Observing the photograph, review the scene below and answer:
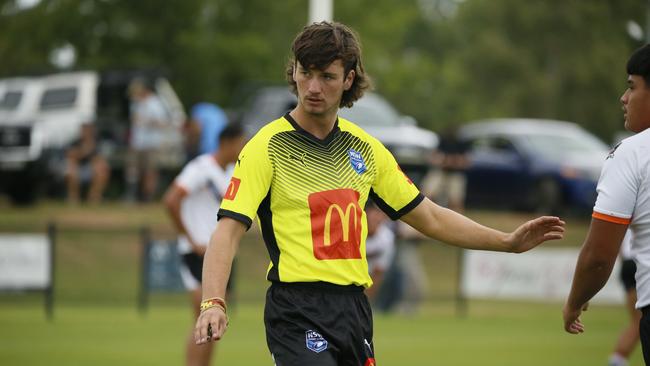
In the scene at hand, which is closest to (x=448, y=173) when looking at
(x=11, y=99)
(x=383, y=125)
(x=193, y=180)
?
(x=383, y=125)

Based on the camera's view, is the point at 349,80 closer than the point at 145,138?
Yes

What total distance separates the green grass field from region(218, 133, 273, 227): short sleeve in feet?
25.8

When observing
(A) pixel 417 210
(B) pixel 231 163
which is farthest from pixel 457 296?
(A) pixel 417 210

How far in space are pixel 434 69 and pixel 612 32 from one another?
16.9m

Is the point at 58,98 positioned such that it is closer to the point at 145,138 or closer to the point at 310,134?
the point at 145,138

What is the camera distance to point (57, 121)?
27.0m

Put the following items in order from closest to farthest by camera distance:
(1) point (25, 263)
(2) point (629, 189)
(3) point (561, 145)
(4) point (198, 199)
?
(2) point (629, 189) < (4) point (198, 199) < (1) point (25, 263) < (3) point (561, 145)

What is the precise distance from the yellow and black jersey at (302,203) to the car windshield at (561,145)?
2015 centimetres

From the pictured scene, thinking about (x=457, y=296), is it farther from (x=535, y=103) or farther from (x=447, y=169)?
(x=535, y=103)

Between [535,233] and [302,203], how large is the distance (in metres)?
1.13

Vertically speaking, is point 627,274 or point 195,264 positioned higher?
point 195,264

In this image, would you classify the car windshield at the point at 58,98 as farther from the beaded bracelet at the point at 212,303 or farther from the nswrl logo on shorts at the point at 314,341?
the beaded bracelet at the point at 212,303

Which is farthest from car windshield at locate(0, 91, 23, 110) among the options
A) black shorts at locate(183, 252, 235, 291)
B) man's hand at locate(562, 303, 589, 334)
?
man's hand at locate(562, 303, 589, 334)

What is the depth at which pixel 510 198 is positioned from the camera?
85.7ft
